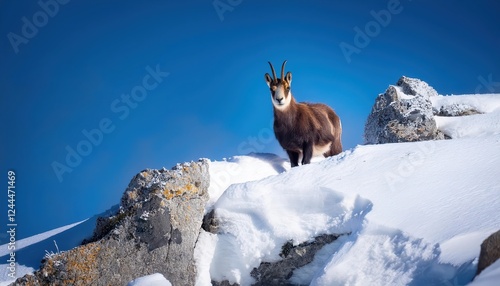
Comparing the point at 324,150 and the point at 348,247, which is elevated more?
the point at 324,150

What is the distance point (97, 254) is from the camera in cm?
502

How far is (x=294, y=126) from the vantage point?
8617 millimetres

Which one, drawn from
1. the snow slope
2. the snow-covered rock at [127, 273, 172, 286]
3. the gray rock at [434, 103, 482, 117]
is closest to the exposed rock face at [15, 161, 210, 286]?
the snow slope

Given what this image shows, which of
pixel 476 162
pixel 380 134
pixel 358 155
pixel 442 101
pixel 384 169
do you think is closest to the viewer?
pixel 476 162

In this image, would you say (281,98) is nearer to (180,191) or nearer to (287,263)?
(180,191)

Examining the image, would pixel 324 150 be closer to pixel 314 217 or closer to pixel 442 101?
pixel 314 217

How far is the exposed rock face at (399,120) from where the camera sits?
9.16m

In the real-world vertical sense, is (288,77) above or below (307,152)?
above

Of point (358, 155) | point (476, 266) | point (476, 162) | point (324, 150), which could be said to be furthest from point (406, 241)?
point (324, 150)

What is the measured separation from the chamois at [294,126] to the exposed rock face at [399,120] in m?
1.55

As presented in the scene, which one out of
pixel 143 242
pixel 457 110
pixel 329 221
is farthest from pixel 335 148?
pixel 143 242

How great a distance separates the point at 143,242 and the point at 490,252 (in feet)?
12.7

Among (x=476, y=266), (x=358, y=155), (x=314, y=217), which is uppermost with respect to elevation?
(x=358, y=155)

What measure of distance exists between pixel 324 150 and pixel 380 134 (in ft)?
5.57
